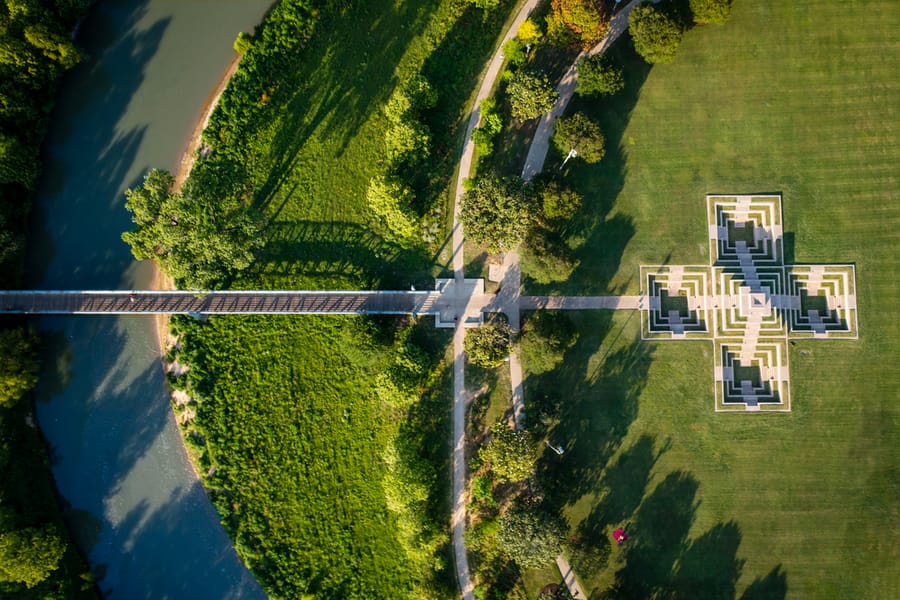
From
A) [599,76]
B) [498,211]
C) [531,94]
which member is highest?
[599,76]

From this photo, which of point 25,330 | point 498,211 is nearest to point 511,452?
point 498,211

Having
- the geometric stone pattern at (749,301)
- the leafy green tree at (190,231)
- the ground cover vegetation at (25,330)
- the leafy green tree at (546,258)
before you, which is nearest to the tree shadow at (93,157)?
the ground cover vegetation at (25,330)

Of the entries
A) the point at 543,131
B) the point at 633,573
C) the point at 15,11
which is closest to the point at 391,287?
the point at 543,131

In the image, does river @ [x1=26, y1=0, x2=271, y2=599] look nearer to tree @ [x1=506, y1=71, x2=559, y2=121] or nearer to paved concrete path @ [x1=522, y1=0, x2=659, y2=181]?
tree @ [x1=506, y1=71, x2=559, y2=121]

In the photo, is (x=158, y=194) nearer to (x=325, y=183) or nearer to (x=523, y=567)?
(x=325, y=183)

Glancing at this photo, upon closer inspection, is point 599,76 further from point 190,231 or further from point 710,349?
point 190,231

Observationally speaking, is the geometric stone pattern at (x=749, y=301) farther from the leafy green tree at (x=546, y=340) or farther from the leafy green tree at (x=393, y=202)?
the leafy green tree at (x=393, y=202)

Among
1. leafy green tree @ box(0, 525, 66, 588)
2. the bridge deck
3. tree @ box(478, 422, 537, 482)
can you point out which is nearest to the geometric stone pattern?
tree @ box(478, 422, 537, 482)
